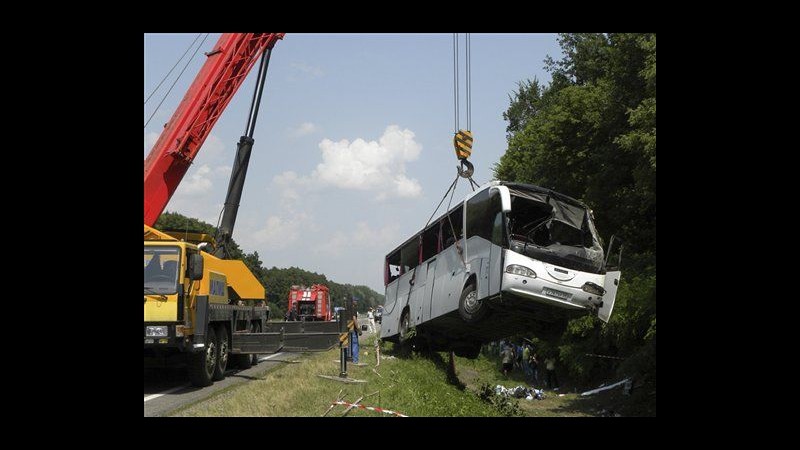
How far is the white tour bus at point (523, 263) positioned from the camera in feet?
43.8

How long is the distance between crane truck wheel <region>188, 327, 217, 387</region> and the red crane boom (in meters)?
2.66

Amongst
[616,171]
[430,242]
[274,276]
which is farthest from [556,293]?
[274,276]

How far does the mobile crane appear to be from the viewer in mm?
12977

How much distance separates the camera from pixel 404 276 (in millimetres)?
20750

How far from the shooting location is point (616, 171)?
2483 cm

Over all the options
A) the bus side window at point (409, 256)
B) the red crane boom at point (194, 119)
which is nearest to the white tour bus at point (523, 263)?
the bus side window at point (409, 256)

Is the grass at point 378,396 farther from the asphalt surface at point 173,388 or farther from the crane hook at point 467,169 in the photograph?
the crane hook at point 467,169

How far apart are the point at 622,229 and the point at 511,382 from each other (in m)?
6.48

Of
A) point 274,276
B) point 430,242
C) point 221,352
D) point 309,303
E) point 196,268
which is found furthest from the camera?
point 274,276

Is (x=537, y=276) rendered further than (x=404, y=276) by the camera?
No

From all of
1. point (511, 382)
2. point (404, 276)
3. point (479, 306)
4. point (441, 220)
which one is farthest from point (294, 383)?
point (511, 382)

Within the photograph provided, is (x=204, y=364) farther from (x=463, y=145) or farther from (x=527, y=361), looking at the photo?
(x=527, y=361)

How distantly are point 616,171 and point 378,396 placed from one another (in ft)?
47.8

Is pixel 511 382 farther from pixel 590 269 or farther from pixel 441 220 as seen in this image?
pixel 590 269
